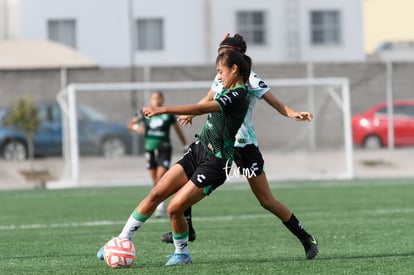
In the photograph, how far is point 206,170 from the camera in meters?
8.88

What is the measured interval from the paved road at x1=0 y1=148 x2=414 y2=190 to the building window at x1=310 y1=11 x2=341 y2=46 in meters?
17.4

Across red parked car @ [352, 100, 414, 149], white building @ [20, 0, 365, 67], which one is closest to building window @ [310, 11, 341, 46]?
white building @ [20, 0, 365, 67]

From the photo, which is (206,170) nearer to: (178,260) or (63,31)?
(178,260)

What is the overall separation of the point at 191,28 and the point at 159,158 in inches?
1079

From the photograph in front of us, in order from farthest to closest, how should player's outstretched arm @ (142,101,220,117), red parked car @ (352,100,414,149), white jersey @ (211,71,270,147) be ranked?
red parked car @ (352,100,414,149), white jersey @ (211,71,270,147), player's outstretched arm @ (142,101,220,117)

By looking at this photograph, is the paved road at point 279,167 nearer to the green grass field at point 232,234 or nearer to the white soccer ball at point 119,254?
the green grass field at point 232,234

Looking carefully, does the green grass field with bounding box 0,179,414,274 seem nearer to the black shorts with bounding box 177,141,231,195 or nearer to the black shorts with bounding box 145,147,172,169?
the black shorts with bounding box 177,141,231,195

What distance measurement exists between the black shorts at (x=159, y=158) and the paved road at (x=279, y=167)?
901 centimetres

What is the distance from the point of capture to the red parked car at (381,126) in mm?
28406

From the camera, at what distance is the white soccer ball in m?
8.84

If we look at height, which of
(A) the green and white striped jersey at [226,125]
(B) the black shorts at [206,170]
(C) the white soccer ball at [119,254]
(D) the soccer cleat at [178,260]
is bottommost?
(D) the soccer cleat at [178,260]

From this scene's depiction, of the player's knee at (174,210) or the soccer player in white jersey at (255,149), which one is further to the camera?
the soccer player in white jersey at (255,149)

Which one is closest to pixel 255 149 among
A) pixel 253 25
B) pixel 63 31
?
pixel 63 31

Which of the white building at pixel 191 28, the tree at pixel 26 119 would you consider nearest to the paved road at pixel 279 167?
the tree at pixel 26 119
